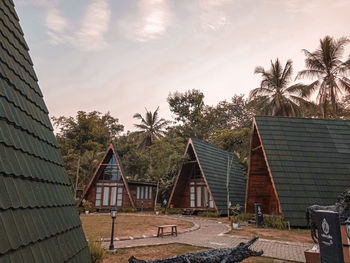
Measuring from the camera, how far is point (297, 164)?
13.6m

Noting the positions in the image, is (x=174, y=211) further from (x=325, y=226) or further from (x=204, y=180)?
(x=325, y=226)

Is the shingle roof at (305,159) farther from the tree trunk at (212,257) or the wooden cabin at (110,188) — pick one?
the wooden cabin at (110,188)

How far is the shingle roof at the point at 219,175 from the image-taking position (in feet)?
62.4

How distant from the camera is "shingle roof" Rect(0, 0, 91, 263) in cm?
145

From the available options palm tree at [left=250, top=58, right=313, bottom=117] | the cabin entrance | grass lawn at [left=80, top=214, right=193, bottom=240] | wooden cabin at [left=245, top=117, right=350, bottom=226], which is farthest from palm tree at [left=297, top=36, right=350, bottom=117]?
grass lawn at [left=80, top=214, right=193, bottom=240]

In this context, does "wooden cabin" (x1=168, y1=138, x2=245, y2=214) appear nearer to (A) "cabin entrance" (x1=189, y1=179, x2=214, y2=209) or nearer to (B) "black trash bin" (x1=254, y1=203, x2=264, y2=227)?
(A) "cabin entrance" (x1=189, y1=179, x2=214, y2=209)

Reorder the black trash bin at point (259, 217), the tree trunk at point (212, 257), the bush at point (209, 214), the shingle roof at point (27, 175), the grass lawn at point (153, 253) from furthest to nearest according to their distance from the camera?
the bush at point (209, 214) → the black trash bin at point (259, 217) → the grass lawn at point (153, 253) → the tree trunk at point (212, 257) → the shingle roof at point (27, 175)

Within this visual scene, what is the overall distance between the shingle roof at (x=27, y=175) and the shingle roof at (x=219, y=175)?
1708cm

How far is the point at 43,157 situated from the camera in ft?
7.74

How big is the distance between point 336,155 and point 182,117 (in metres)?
26.1

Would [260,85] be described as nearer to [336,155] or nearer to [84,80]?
[336,155]

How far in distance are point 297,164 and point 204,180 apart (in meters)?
8.63

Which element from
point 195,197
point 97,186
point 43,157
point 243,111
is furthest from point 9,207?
point 243,111

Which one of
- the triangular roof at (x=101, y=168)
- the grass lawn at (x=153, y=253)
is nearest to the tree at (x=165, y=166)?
the triangular roof at (x=101, y=168)
